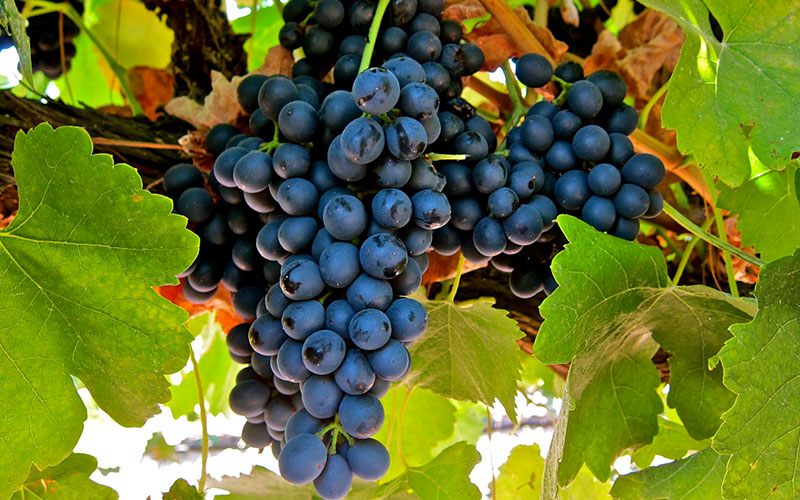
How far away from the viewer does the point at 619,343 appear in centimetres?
94

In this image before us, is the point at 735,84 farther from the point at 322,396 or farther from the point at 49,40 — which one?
the point at 49,40

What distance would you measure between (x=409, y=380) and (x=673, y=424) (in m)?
0.49

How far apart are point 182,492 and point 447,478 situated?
1.26ft

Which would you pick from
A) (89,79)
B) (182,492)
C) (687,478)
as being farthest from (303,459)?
(89,79)

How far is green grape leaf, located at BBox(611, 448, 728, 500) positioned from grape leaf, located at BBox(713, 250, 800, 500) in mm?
199

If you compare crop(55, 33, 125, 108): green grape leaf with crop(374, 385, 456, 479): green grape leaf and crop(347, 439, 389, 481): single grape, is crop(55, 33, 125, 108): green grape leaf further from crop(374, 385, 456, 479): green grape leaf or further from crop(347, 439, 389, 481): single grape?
crop(347, 439, 389, 481): single grape

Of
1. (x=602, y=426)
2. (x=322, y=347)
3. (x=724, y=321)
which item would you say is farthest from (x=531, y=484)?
(x=322, y=347)

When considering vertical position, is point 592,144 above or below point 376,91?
below

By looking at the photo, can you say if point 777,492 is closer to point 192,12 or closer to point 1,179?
point 1,179

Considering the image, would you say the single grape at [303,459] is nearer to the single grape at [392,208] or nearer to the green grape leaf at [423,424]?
the single grape at [392,208]

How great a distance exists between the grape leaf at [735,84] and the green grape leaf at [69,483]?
903 mm

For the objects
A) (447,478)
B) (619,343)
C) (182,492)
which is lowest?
(447,478)

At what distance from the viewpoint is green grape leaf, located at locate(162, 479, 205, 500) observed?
97 centimetres

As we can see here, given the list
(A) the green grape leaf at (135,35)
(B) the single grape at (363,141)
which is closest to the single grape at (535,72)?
(B) the single grape at (363,141)
